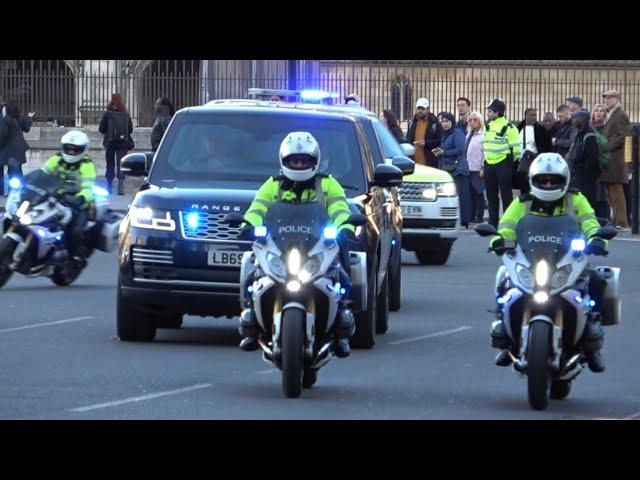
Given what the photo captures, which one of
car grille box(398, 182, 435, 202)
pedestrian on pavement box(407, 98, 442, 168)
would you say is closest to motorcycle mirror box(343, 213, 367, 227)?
car grille box(398, 182, 435, 202)

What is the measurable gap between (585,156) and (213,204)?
13192 mm

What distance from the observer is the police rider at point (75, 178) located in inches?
754

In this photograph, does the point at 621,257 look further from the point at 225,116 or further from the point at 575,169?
the point at 225,116

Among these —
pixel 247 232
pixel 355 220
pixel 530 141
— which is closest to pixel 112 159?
pixel 530 141

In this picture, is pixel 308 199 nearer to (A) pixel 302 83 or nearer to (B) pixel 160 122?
(B) pixel 160 122

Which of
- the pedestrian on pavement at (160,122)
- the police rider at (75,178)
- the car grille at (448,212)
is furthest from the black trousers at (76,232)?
the pedestrian on pavement at (160,122)

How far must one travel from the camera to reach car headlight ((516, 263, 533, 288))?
1166 cm

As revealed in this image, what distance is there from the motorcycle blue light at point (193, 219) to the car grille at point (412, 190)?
8991mm

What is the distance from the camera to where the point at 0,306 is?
689 inches

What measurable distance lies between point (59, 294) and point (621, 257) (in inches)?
339

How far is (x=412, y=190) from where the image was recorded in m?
23.3

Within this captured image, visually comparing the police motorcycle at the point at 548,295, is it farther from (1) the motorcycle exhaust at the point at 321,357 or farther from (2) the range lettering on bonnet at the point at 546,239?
(1) the motorcycle exhaust at the point at 321,357
